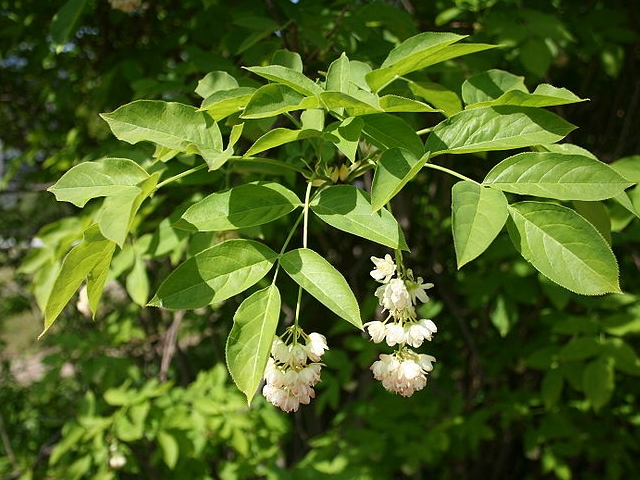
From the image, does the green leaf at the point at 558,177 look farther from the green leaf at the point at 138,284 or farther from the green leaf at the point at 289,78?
the green leaf at the point at 138,284

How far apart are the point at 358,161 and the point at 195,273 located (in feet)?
1.42

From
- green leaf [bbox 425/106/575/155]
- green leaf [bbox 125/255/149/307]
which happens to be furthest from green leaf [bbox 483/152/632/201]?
green leaf [bbox 125/255/149/307]

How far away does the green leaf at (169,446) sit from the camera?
85.6 inches

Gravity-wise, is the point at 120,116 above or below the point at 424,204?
→ above

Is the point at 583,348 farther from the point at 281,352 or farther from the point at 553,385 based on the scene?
the point at 281,352

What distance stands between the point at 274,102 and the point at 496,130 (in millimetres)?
361

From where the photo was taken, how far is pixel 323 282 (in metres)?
0.97

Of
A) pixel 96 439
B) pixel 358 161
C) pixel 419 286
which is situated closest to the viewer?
pixel 419 286

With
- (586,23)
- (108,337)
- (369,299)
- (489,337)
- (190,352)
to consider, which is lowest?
(190,352)

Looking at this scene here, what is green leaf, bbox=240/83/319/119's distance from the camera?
38.7 inches

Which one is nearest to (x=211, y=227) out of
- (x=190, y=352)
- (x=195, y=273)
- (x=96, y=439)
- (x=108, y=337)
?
(x=195, y=273)

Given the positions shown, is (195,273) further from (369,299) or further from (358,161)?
(369,299)

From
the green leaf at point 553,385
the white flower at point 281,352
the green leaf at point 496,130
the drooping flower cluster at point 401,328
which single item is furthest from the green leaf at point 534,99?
the green leaf at point 553,385

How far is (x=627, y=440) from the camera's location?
9.47ft
